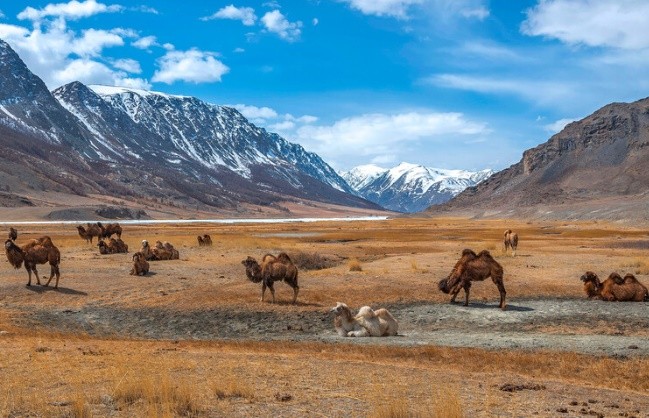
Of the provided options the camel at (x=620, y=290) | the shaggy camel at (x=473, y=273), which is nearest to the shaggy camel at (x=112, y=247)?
the shaggy camel at (x=473, y=273)

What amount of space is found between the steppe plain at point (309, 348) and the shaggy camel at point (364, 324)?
0.56 metres

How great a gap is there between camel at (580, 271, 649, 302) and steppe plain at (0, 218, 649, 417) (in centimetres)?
68

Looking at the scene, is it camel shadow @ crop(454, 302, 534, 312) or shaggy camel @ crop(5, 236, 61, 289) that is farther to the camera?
shaggy camel @ crop(5, 236, 61, 289)

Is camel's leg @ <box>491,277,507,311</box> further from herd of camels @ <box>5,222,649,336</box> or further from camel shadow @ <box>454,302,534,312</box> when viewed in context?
camel shadow @ <box>454,302,534,312</box>

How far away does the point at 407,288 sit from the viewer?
2572 cm

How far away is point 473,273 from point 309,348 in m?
8.81

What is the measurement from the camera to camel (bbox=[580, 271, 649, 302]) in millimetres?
22969

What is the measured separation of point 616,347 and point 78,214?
5743 inches

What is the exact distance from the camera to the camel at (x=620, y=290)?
23.0 m

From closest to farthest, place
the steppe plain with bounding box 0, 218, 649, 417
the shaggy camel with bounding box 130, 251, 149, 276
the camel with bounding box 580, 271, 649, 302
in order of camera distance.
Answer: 1. the steppe plain with bounding box 0, 218, 649, 417
2. the camel with bounding box 580, 271, 649, 302
3. the shaggy camel with bounding box 130, 251, 149, 276

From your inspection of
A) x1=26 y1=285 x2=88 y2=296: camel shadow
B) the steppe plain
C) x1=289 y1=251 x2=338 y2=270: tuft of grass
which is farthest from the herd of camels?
x1=289 y1=251 x2=338 y2=270: tuft of grass

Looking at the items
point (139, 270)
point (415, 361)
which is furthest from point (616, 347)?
point (139, 270)

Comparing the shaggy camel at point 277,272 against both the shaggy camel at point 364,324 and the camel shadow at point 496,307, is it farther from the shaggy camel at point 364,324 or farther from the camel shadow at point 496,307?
the camel shadow at point 496,307

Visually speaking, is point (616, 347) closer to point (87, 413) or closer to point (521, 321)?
point (521, 321)
